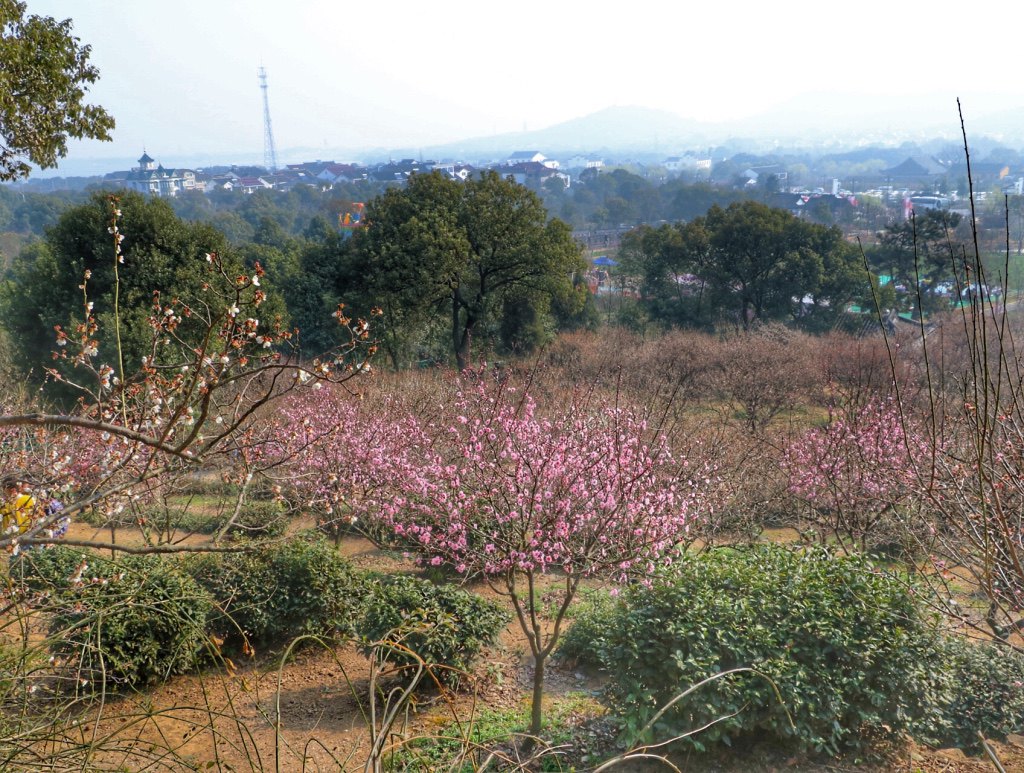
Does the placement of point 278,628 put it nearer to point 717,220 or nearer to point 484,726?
point 484,726

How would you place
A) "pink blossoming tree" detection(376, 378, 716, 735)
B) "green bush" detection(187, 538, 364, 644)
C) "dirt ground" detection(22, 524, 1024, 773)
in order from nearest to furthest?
"dirt ground" detection(22, 524, 1024, 773) → "pink blossoming tree" detection(376, 378, 716, 735) → "green bush" detection(187, 538, 364, 644)

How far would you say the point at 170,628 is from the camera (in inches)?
232

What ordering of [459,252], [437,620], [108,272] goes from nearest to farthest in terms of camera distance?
[437,620] < [108,272] < [459,252]

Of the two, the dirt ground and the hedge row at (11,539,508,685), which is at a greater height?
the hedge row at (11,539,508,685)

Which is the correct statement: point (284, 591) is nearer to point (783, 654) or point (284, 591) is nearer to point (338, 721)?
point (338, 721)

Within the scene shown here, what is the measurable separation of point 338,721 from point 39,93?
26.7 ft

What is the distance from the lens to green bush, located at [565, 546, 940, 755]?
4449 millimetres

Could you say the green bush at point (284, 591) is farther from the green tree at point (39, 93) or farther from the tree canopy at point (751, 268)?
the tree canopy at point (751, 268)

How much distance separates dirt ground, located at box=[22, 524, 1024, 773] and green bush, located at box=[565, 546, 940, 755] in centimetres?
21

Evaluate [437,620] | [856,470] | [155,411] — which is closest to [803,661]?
[437,620]

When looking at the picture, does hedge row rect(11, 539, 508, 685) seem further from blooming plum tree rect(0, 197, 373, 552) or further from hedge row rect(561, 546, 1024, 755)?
hedge row rect(561, 546, 1024, 755)

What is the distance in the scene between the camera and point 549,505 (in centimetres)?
578

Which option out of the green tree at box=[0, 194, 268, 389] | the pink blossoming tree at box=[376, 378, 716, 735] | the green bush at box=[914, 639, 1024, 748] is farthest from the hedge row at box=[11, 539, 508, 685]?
the green tree at box=[0, 194, 268, 389]

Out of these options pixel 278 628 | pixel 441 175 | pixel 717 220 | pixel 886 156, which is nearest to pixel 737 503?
pixel 278 628
